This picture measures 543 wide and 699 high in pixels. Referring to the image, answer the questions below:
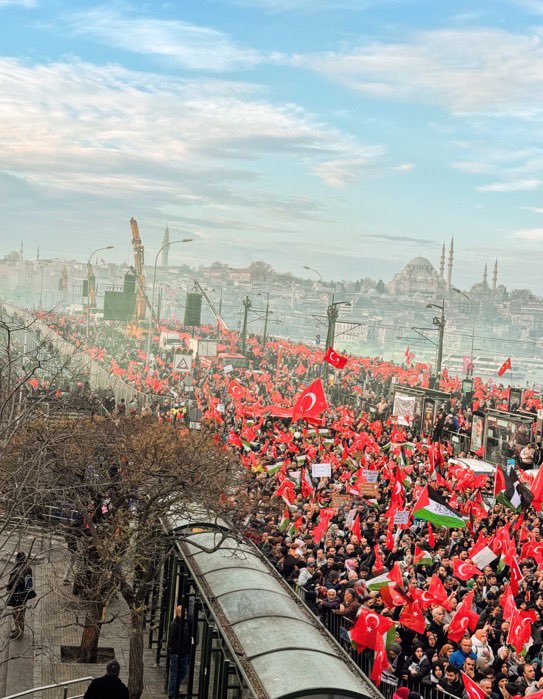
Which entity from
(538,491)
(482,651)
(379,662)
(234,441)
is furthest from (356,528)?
(234,441)

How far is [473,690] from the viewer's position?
1066cm

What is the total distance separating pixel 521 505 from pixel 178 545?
7475 millimetres

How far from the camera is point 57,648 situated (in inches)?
658

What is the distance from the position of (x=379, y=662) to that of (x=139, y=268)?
9773cm

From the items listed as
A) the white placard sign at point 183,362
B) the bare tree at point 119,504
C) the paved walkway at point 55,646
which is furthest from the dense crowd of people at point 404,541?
the white placard sign at point 183,362

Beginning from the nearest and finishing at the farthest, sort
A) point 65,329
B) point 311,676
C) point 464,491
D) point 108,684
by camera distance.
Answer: point 311,676
point 108,684
point 464,491
point 65,329

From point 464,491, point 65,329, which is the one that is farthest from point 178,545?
point 65,329

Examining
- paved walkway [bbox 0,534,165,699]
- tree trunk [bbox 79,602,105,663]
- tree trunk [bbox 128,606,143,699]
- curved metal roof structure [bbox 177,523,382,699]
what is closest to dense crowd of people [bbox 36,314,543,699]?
curved metal roof structure [bbox 177,523,382,699]

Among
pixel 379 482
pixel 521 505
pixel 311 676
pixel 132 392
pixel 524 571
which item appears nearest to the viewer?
pixel 311 676

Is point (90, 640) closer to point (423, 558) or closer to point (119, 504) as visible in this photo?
point (119, 504)

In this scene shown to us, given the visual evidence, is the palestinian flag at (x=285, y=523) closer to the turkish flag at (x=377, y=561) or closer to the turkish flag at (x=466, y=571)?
the turkish flag at (x=377, y=561)

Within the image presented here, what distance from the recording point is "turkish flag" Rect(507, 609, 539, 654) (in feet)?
41.9

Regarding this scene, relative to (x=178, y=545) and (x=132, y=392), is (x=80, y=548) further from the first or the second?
(x=132, y=392)

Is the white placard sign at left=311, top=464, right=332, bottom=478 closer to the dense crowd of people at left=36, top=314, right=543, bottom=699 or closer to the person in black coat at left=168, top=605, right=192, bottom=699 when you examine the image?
the dense crowd of people at left=36, top=314, right=543, bottom=699
